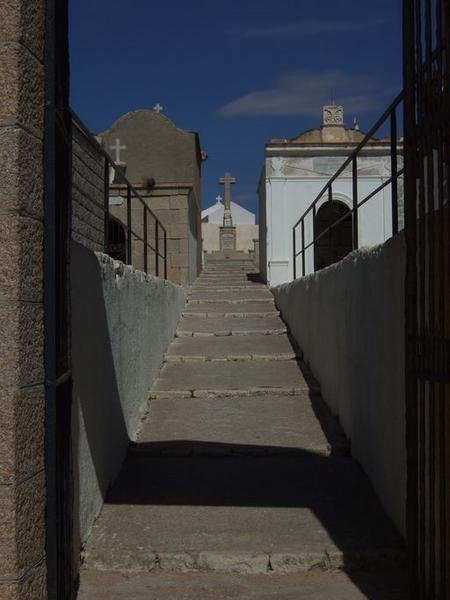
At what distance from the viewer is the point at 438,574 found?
3465mm

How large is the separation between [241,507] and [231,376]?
3824 mm

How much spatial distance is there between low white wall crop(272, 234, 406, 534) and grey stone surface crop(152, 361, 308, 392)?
0.68 m

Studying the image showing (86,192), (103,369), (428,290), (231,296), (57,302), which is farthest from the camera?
(231,296)

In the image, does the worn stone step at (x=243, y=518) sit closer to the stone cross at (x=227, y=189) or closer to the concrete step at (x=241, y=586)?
the concrete step at (x=241, y=586)

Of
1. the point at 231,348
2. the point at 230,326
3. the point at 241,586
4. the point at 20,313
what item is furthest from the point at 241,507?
the point at 230,326

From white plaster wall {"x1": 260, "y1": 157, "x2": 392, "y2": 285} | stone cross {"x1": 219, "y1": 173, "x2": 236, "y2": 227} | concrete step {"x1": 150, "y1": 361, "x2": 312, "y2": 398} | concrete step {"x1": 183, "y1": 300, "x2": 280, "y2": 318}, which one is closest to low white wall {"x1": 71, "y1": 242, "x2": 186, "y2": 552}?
concrete step {"x1": 150, "y1": 361, "x2": 312, "y2": 398}

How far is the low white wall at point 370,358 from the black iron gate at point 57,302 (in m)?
1.82

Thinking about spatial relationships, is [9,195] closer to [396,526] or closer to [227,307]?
[396,526]

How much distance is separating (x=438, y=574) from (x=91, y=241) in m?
8.10

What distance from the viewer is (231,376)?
28.7 feet

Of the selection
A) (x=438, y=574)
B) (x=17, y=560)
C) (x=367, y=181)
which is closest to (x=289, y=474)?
(x=438, y=574)

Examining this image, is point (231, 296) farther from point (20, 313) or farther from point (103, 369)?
point (20, 313)

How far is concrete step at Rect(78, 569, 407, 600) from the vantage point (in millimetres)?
3852

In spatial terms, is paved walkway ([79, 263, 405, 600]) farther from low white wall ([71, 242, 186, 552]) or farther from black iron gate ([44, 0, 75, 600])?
black iron gate ([44, 0, 75, 600])
